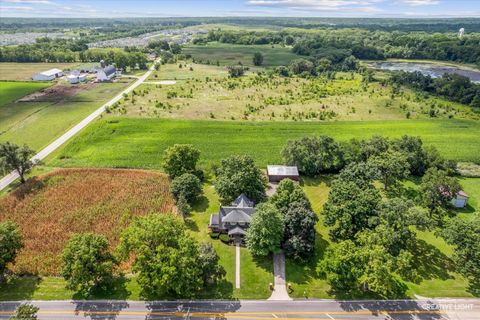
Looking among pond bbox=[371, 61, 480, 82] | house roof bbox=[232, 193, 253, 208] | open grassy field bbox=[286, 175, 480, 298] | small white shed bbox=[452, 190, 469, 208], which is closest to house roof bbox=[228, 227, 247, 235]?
house roof bbox=[232, 193, 253, 208]

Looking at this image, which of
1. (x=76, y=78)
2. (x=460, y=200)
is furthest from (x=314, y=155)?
(x=76, y=78)

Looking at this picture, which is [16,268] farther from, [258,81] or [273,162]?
[258,81]

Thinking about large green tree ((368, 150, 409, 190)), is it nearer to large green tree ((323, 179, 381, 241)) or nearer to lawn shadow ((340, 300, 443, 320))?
large green tree ((323, 179, 381, 241))

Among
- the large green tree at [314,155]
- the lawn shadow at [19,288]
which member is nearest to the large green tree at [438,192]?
the large green tree at [314,155]

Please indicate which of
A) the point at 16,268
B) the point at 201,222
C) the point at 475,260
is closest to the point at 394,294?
the point at 475,260

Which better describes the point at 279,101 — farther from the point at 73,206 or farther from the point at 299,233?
the point at 73,206
